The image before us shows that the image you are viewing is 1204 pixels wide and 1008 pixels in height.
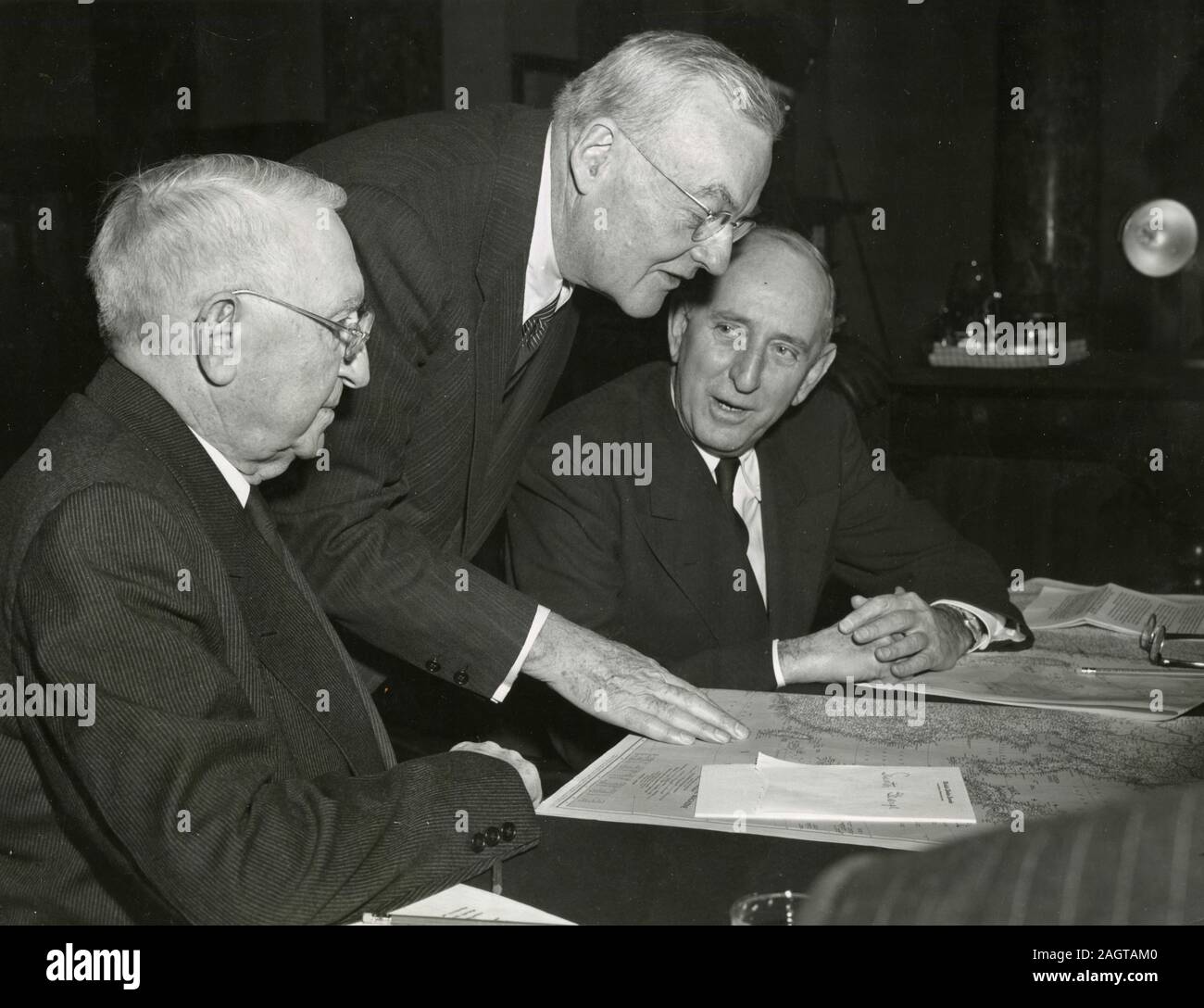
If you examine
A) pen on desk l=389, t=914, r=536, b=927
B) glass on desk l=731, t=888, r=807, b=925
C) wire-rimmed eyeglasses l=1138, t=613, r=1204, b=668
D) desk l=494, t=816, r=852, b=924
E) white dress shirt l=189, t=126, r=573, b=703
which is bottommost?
pen on desk l=389, t=914, r=536, b=927

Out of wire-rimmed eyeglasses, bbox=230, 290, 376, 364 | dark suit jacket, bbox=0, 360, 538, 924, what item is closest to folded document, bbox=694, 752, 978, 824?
dark suit jacket, bbox=0, 360, 538, 924

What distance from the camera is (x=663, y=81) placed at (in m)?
2.07

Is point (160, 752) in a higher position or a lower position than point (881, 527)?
lower

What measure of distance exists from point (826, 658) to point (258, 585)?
1.19 metres

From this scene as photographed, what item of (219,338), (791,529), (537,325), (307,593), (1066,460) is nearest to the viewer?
(219,338)

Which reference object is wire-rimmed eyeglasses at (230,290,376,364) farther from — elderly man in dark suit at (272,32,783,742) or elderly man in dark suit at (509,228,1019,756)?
elderly man in dark suit at (509,228,1019,756)

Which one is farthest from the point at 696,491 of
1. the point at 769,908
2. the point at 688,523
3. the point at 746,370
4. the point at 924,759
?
the point at 769,908

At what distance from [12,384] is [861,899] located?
11.7ft

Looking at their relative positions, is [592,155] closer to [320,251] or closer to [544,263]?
[544,263]

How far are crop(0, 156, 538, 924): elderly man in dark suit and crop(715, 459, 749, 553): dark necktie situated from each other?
121 centimetres

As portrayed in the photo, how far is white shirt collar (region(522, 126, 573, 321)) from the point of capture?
2.20m

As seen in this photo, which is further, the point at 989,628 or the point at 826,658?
the point at 989,628
